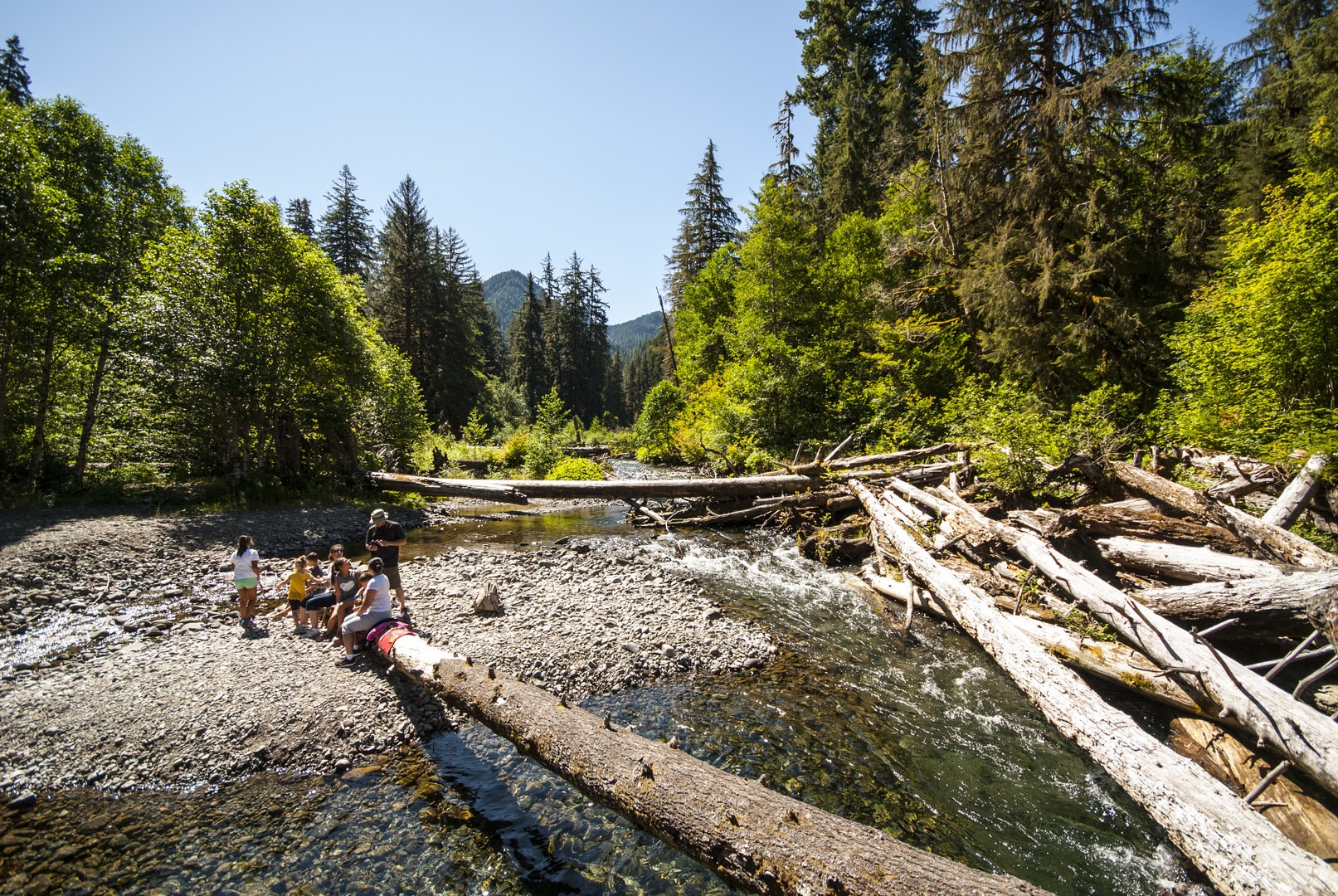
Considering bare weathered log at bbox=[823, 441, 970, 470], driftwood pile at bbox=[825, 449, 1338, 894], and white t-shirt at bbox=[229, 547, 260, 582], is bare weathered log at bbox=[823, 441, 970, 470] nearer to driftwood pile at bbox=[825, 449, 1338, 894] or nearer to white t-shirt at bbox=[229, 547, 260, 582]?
driftwood pile at bbox=[825, 449, 1338, 894]

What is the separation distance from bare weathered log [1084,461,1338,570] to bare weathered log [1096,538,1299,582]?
29 centimetres

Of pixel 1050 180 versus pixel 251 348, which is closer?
pixel 1050 180

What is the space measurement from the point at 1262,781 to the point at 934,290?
16.5 m

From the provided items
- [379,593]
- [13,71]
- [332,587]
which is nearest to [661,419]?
[332,587]

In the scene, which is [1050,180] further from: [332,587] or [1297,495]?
[332,587]

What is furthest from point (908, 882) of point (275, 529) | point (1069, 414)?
point (275, 529)

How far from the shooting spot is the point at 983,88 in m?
13.7

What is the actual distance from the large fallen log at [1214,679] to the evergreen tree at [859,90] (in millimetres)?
20997

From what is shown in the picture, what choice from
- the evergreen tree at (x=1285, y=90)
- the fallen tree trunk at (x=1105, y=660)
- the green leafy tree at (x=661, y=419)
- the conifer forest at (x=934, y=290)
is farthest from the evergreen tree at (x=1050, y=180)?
the green leafy tree at (x=661, y=419)

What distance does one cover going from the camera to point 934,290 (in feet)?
57.4

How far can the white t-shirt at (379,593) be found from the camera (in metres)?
6.71

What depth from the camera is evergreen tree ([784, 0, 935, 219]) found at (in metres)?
23.1

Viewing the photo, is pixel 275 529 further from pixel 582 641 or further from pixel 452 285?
pixel 452 285

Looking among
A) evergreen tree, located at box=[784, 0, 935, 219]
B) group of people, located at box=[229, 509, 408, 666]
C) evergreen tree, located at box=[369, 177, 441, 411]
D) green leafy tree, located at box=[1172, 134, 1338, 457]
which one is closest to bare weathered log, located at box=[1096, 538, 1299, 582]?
green leafy tree, located at box=[1172, 134, 1338, 457]
